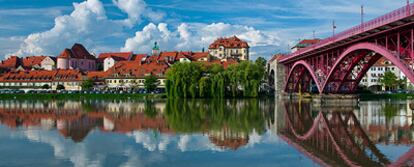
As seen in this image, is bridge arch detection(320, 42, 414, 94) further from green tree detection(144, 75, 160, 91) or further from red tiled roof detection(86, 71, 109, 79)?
red tiled roof detection(86, 71, 109, 79)

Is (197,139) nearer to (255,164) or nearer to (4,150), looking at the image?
(255,164)

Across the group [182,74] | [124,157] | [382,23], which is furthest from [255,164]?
[182,74]

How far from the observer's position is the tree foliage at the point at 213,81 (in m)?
74.0

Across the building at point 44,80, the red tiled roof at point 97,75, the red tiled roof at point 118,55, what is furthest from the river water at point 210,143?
the red tiled roof at point 118,55

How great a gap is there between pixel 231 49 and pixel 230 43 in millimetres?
1725

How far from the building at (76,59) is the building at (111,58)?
386cm

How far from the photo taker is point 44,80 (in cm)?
10831

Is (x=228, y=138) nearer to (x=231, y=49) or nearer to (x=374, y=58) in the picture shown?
(x=374, y=58)

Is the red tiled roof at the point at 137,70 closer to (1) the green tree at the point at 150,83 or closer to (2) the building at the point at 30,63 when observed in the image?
(1) the green tree at the point at 150,83

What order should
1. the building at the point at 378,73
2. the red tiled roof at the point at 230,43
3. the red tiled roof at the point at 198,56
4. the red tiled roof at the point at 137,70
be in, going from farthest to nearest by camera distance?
the red tiled roof at the point at 230,43 → the red tiled roof at the point at 198,56 → the building at the point at 378,73 → the red tiled roof at the point at 137,70

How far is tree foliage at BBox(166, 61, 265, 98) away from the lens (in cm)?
7400

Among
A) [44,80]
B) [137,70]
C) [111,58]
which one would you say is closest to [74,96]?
[137,70]

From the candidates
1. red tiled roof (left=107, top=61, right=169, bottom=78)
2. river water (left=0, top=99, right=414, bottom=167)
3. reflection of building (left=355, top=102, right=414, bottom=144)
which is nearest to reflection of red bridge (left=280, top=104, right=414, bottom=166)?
river water (left=0, top=99, right=414, bottom=167)

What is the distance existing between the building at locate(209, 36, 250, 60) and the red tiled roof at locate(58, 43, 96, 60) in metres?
33.5
